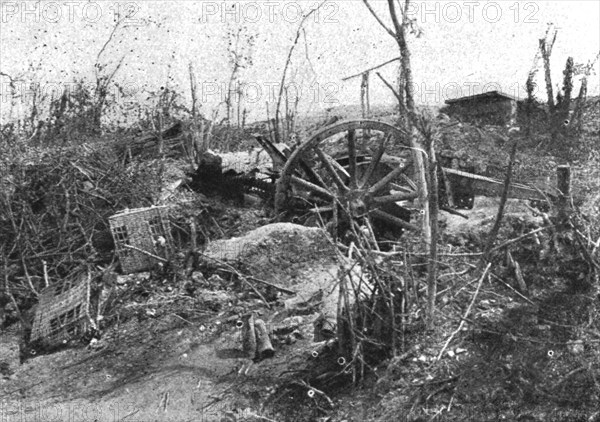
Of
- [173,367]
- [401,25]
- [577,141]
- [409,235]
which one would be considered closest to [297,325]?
[173,367]

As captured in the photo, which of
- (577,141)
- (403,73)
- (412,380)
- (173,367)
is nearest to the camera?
(412,380)

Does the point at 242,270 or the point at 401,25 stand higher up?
the point at 401,25

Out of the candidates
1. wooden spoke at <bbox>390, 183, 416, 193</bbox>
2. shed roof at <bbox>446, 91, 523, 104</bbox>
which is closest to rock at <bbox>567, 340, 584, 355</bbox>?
wooden spoke at <bbox>390, 183, 416, 193</bbox>

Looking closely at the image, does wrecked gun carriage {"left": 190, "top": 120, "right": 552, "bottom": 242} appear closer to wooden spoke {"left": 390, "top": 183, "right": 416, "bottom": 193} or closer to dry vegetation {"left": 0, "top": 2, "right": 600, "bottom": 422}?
wooden spoke {"left": 390, "top": 183, "right": 416, "bottom": 193}

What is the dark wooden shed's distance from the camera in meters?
16.5

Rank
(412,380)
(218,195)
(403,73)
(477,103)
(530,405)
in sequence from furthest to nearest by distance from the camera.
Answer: (477,103), (218,195), (403,73), (412,380), (530,405)

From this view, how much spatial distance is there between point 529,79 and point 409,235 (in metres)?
8.91

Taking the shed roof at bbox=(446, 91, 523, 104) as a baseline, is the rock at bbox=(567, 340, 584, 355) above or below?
below

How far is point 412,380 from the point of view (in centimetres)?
509

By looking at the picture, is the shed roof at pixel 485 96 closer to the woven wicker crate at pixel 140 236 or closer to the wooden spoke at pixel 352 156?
the wooden spoke at pixel 352 156

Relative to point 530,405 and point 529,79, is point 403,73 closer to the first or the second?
point 530,405

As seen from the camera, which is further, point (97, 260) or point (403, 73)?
point (97, 260)

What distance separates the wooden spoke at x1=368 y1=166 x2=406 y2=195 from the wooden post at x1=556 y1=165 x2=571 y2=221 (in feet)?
10.5

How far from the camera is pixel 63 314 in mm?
7559
